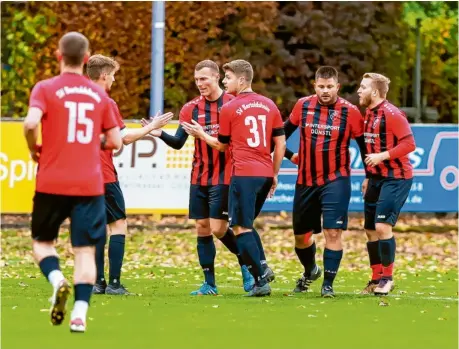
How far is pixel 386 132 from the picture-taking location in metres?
14.4

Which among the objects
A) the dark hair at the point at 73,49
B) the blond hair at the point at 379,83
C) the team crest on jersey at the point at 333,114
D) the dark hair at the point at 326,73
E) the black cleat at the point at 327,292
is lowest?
the black cleat at the point at 327,292

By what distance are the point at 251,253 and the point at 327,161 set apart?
44.9 inches

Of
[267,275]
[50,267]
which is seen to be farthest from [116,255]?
[50,267]

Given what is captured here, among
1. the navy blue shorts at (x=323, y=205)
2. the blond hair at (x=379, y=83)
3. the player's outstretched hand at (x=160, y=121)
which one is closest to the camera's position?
the player's outstretched hand at (x=160, y=121)

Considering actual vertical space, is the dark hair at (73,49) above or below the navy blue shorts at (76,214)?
above

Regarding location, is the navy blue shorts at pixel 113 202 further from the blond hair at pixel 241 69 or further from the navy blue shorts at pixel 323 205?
the navy blue shorts at pixel 323 205

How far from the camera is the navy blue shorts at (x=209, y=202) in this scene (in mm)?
14352

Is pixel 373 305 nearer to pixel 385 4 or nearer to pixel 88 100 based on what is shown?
pixel 88 100

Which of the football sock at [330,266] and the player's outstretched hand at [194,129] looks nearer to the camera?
the player's outstretched hand at [194,129]

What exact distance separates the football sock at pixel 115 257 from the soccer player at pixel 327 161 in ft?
5.49

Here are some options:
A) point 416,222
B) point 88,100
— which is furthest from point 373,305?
point 416,222

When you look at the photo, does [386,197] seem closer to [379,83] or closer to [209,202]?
[379,83]

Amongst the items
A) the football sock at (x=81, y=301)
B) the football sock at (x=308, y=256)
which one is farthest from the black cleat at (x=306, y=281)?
the football sock at (x=81, y=301)

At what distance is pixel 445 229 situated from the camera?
2508 centimetres
